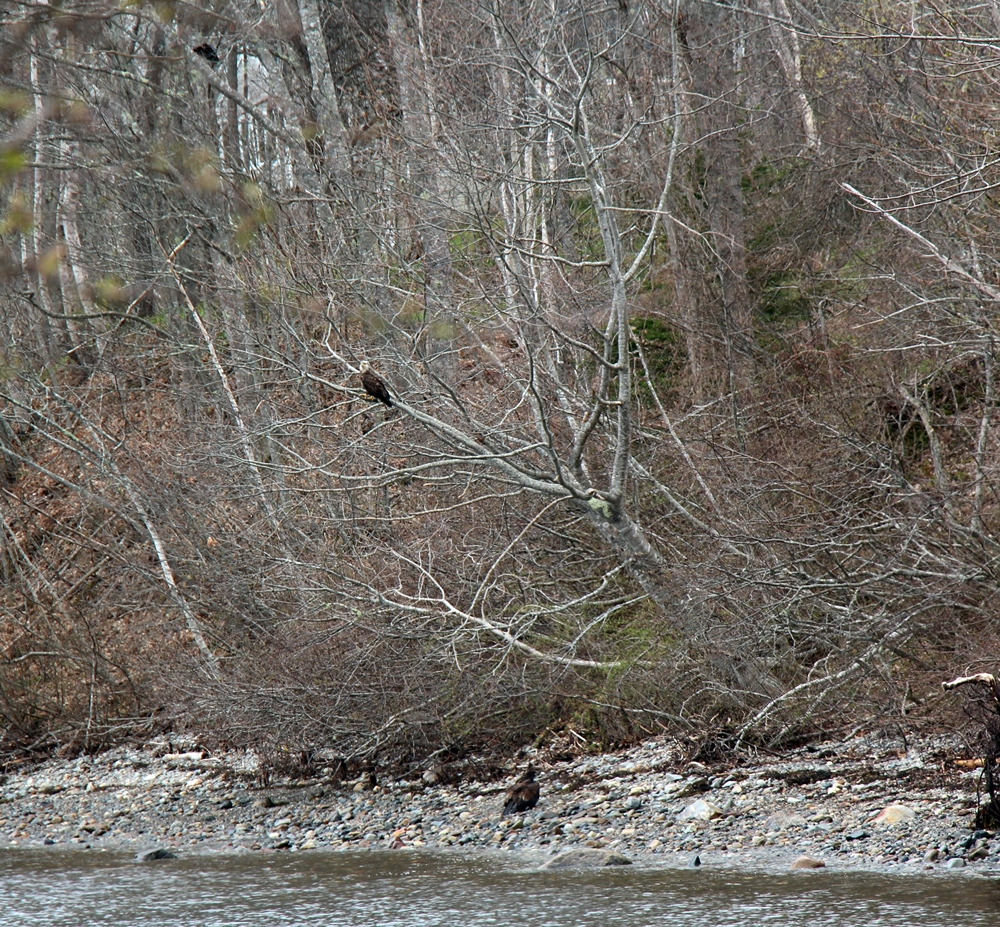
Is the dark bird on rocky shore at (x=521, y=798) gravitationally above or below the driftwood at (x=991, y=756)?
below

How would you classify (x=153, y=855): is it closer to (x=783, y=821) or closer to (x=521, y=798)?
(x=521, y=798)

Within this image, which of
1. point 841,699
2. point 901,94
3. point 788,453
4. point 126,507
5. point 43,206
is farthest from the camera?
point 43,206

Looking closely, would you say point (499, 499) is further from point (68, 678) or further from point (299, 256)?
point (68, 678)

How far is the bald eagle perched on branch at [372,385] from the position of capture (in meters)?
7.83

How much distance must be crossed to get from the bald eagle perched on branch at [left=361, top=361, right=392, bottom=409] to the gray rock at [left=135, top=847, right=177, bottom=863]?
3280mm

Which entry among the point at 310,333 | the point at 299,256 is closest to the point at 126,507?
the point at 310,333

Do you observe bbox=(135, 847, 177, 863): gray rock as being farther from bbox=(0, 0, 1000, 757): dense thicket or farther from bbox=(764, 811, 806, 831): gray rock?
bbox=(764, 811, 806, 831): gray rock

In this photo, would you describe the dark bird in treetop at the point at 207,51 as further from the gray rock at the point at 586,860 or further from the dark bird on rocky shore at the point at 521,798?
the dark bird on rocky shore at the point at 521,798

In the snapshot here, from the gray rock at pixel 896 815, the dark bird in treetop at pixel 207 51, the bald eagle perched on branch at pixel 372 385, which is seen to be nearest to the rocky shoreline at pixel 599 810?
the gray rock at pixel 896 815

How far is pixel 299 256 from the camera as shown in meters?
9.69

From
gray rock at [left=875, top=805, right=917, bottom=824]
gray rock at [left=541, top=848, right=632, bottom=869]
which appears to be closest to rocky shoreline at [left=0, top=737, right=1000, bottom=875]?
gray rock at [left=875, top=805, right=917, bottom=824]

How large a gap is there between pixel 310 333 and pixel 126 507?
2479 mm

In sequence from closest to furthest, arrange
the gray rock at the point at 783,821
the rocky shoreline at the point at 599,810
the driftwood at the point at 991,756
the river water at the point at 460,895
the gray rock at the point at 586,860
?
the river water at the point at 460,895, the driftwood at the point at 991,756, the rocky shoreline at the point at 599,810, the gray rock at the point at 586,860, the gray rock at the point at 783,821

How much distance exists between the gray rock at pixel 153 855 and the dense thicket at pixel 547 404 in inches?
50.3
